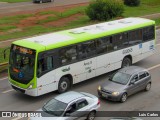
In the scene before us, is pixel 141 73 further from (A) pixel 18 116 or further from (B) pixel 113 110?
(A) pixel 18 116

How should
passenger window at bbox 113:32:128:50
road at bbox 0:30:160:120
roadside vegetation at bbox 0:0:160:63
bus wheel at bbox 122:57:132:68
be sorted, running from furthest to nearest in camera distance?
1. roadside vegetation at bbox 0:0:160:63
2. bus wheel at bbox 122:57:132:68
3. passenger window at bbox 113:32:128:50
4. road at bbox 0:30:160:120

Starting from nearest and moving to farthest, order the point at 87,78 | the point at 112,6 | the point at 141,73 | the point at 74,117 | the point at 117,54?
1. the point at 74,117
2. the point at 141,73
3. the point at 87,78
4. the point at 117,54
5. the point at 112,6

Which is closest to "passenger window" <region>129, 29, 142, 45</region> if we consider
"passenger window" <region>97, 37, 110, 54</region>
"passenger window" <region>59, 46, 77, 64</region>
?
"passenger window" <region>97, 37, 110, 54</region>

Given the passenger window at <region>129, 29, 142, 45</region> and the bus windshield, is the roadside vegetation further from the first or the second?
the bus windshield

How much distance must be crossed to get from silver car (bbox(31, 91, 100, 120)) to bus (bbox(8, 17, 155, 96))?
278cm

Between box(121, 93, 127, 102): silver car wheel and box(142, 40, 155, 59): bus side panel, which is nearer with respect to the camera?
box(121, 93, 127, 102): silver car wheel

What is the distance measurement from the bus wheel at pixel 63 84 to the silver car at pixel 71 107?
11.1 feet

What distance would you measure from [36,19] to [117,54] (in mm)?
22733

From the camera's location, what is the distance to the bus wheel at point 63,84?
18875mm

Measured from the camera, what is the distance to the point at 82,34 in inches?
790

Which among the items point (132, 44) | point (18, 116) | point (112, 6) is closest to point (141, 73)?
point (132, 44)

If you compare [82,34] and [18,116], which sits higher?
[82,34]

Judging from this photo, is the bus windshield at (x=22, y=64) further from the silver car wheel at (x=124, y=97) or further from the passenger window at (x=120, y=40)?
the passenger window at (x=120, y=40)

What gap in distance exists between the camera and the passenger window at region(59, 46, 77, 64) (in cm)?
1856
